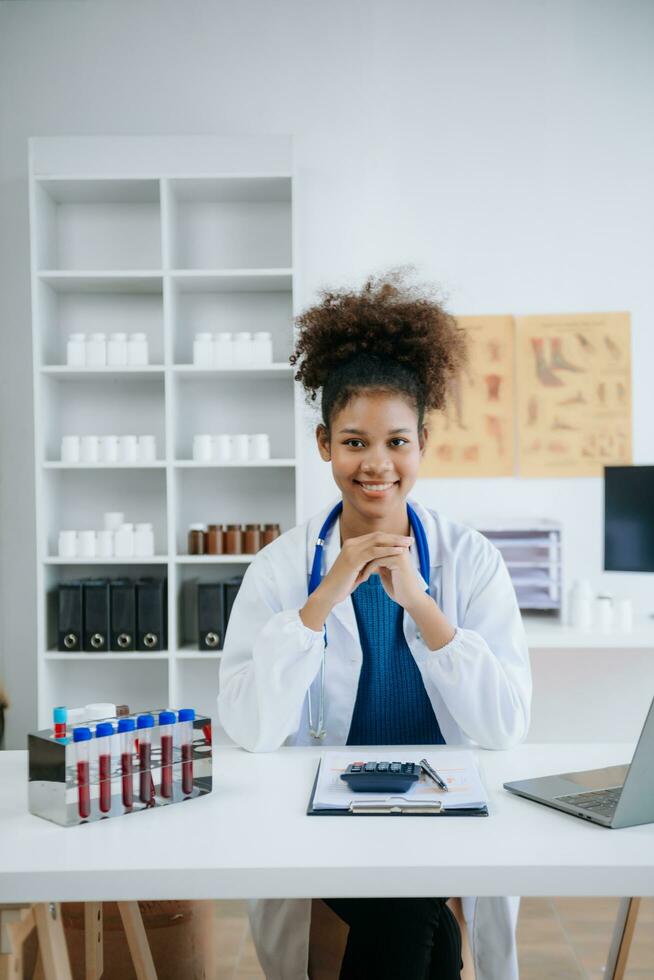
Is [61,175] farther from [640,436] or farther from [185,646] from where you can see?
[640,436]

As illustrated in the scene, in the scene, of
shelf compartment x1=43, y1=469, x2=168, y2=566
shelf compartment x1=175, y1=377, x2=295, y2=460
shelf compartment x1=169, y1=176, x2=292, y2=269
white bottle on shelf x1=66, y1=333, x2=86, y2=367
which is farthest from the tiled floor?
shelf compartment x1=169, y1=176, x2=292, y2=269

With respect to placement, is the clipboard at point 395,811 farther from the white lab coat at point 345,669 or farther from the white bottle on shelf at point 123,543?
the white bottle on shelf at point 123,543

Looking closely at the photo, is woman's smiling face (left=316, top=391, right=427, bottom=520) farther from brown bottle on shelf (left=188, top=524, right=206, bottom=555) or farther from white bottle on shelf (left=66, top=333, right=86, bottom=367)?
white bottle on shelf (left=66, top=333, right=86, bottom=367)

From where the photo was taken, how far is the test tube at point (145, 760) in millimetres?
1157

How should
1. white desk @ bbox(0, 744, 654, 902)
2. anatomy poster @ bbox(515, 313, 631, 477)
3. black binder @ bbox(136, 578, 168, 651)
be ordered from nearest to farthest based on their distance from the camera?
white desk @ bbox(0, 744, 654, 902), black binder @ bbox(136, 578, 168, 651), anatomy poster @ bbox(515, 313, 631, 477)

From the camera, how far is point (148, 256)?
342 cm

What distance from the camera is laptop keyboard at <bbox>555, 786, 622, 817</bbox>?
1.11m

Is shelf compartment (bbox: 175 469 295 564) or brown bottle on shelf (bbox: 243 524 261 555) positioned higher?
shelf compartment (bbox: 175 469 295 564)

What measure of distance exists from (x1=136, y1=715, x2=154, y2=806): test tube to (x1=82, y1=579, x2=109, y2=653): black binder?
2.02m

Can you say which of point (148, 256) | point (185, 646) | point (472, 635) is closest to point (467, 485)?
point (185, 646)

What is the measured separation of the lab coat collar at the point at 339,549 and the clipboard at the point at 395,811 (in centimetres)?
55

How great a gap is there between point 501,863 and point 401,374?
0.97m

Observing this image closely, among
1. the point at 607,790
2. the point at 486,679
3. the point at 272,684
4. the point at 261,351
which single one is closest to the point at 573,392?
the point at 261,351

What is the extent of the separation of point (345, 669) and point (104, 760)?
62 cm
